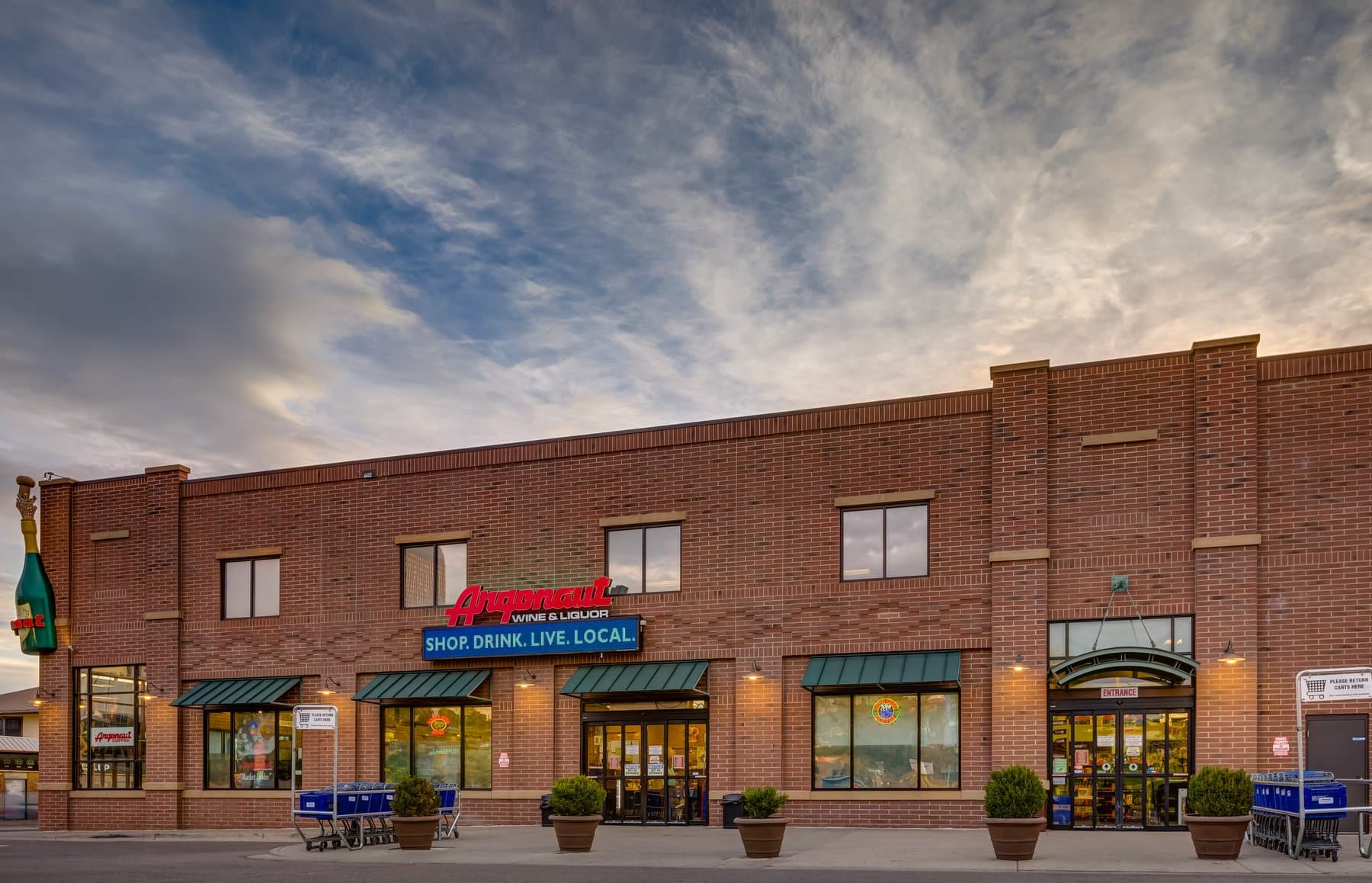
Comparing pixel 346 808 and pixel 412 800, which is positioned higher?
pixel 412 800

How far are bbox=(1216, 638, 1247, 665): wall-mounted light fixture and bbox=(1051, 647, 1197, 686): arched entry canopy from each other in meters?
0.52

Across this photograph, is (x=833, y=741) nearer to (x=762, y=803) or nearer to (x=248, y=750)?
(x=762, y=803)

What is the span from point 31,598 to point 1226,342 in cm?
3072

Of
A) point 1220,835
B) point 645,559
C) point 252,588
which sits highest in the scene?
point 645,559

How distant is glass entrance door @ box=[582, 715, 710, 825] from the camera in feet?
92.4

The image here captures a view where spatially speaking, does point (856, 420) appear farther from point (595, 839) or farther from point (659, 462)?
point (595, 839)

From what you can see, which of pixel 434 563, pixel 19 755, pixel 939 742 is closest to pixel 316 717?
pixel 434 563

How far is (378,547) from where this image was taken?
3203 centimetres

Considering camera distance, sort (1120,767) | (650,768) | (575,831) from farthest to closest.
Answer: (650,768), (1120,767), (575,831)

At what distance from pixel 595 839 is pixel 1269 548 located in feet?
45.7

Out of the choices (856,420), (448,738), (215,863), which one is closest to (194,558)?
(448,738)

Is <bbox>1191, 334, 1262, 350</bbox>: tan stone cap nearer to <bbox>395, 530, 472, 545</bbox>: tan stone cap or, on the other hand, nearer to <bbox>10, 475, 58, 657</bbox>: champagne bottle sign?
<bbox>395, 530, 472, 545</bbox>: tan stone cap

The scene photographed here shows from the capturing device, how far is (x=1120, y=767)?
24.5 m

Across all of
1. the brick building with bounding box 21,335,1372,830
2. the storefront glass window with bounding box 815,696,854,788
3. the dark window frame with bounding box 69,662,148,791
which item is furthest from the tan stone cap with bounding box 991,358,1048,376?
the dark window frame with bounding box 69,662,148,791
